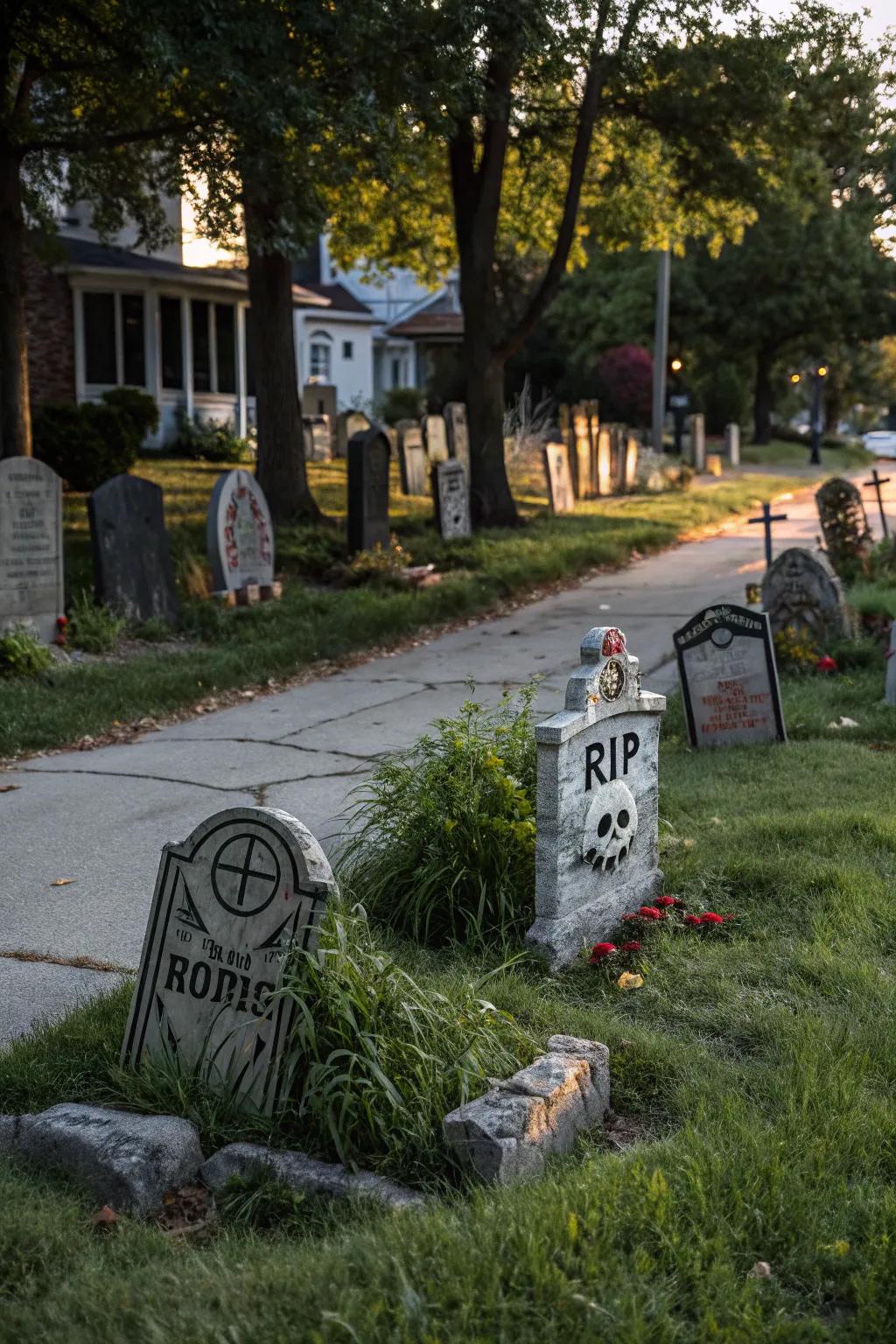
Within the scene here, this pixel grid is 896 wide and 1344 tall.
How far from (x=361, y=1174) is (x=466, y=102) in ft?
38.9

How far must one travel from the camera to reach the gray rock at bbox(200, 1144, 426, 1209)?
341cm

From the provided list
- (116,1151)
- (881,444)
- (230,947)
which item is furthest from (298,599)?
(881,444)

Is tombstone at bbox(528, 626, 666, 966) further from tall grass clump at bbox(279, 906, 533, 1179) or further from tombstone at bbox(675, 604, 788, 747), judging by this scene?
tombstone at bbox(675, 604, 788, 747)

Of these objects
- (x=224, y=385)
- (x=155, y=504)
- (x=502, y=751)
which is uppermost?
(x=224, y=385)

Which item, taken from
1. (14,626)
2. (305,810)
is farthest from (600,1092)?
(14,626)

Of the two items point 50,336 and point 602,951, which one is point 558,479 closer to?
point 50,336

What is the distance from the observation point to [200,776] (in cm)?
809

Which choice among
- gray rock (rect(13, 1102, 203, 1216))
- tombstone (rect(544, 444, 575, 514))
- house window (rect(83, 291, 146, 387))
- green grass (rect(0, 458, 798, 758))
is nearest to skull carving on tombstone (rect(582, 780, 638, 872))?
gray rock (rect(13, 1102, 203, 1216))

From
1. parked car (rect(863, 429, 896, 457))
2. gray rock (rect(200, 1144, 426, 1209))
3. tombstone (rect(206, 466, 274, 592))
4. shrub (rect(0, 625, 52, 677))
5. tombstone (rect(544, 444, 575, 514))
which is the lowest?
gray rock (rect(200, 1144, 426, 1209))

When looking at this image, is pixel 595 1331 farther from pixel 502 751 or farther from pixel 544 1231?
pixel 502 751

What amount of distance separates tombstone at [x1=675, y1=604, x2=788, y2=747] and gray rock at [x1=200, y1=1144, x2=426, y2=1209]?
4.91m

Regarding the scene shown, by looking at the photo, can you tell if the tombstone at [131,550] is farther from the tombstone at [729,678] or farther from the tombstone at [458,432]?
the tombstone at [458,432]

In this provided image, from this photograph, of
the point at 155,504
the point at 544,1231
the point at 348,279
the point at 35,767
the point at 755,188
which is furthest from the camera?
the point at 348,279

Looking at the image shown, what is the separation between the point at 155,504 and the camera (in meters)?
12.1
